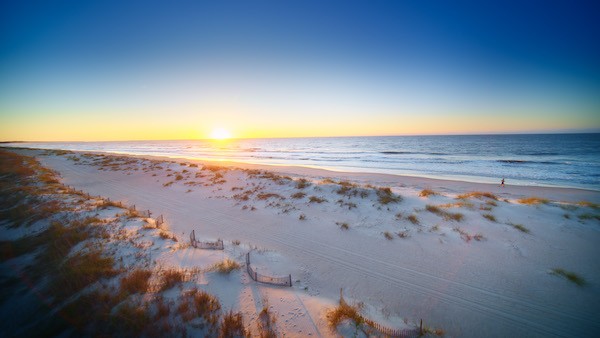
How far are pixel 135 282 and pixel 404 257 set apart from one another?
31.3 feet

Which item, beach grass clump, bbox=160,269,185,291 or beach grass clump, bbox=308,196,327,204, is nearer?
beach grass clump, bbox=160,269,185,291

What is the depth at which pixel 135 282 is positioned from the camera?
6.41 metres

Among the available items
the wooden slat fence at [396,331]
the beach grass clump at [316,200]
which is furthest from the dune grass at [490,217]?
the wooden slat fence at [396,331]

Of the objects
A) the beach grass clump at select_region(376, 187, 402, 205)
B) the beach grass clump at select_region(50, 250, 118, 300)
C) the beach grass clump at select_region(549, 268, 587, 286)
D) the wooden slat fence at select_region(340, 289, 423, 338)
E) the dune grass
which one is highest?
the beach grass clump at select_region(50, 250, 118, 300)

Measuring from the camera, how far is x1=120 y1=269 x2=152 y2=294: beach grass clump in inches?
245

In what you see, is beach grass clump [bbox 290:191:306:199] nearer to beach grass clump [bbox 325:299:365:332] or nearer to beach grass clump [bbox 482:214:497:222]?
beach grass clump [bbox 482:214:497:222]

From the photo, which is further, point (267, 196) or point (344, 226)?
point (267, 196)

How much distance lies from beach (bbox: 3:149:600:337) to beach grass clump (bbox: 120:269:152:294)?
133cm

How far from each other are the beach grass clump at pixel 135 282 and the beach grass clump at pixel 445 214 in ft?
45.7

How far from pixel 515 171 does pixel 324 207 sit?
36.9 m

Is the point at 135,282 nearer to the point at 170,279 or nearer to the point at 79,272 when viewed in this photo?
the point at 170,279

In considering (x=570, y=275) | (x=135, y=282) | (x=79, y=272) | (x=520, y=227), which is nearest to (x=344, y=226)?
(x=570, y=275)

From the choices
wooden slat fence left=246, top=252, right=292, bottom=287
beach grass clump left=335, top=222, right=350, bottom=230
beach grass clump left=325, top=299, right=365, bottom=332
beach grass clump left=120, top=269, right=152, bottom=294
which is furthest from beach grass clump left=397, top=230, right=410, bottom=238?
beach grass clump left=120, top=269, right=152, bottom=294

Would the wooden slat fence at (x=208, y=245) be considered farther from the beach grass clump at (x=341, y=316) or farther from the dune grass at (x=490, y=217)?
the dune grass at (x=490, y=217)
